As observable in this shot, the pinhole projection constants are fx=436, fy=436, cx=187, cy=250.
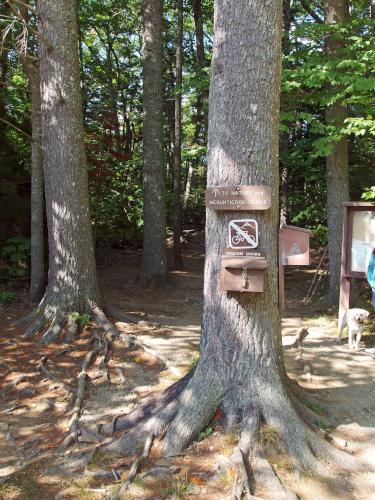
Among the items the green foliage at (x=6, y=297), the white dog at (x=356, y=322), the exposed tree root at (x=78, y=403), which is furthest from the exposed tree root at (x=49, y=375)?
the white dog at (x=356, y=322)

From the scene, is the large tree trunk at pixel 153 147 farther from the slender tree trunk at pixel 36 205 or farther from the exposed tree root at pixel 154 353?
the exposed tree root at pixel 154 353

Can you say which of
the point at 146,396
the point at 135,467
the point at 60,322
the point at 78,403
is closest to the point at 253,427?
the point at 135,467

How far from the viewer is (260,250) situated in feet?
12.2

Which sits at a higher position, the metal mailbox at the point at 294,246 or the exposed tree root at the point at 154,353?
the metal mailbox at the point at 294,246

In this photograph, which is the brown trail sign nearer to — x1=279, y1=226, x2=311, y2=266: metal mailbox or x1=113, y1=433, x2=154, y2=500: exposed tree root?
x1=279, y1=226, x2=311, y2=266: metal mailbox

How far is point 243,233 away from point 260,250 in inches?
8.1

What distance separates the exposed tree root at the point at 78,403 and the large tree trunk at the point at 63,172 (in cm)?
107

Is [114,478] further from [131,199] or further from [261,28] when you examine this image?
[131,199]

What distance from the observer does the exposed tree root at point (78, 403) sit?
419 centimetres

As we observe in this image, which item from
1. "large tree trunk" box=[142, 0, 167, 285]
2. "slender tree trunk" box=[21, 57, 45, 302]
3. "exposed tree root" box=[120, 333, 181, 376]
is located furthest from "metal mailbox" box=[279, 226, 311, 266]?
"large tree trunk" box=[142, 0, 167, 285]

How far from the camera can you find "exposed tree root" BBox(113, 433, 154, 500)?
3252 millimetres

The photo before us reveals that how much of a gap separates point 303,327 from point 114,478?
5.51m

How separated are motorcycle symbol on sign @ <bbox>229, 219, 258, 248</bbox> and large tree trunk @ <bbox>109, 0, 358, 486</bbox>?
5cm

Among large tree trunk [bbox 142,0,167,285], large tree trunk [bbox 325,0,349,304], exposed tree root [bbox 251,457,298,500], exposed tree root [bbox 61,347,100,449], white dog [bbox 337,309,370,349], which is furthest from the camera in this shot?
large tree trunk [bbox 142,0,167,285]
